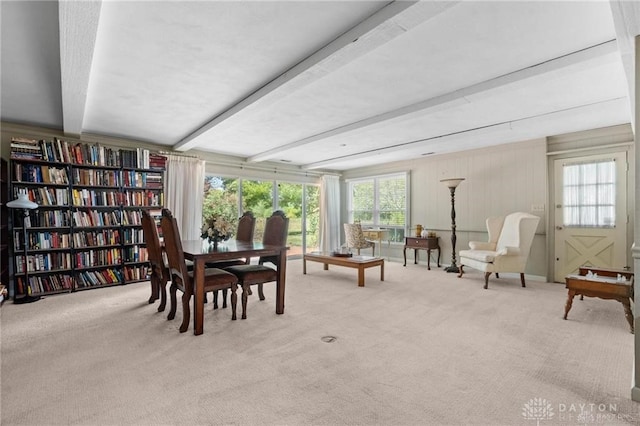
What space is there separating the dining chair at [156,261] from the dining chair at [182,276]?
259 millimetres

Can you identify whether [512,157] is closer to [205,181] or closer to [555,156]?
[555,156]

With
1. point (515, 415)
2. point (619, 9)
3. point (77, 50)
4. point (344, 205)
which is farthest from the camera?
point (344, 205)

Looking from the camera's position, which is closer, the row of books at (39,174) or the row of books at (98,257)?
the row of books at (39,174)

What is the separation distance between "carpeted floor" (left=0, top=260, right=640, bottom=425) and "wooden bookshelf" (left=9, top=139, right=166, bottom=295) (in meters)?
0.70

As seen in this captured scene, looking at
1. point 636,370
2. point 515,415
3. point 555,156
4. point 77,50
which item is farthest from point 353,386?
point 555,156

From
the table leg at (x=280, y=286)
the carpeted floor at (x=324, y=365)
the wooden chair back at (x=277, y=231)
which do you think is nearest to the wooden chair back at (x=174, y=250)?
the carpeted floor at (x=324, y=365)

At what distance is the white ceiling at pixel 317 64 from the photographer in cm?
191

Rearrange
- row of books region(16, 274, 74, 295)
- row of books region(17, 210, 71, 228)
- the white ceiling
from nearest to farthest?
the white ceiling → row of books region(16, 274, 74, 295) → row of books region(17, 210, 71, 228)

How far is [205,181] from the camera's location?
241 inches

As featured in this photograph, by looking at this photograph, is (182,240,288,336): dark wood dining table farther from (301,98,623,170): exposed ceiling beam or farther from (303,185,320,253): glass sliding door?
(303,185,320,253): glass sliding door

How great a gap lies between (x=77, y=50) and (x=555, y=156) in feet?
19.7

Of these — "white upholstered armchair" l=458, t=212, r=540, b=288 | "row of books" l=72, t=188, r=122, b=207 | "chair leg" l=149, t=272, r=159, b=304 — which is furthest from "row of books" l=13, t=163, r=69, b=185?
"white upholstered armchair" l=458, t=212, r=540, b=288

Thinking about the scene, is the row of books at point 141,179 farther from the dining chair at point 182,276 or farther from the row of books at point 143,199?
the dining chair at point 182,276

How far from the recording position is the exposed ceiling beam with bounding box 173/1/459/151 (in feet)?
5.85
